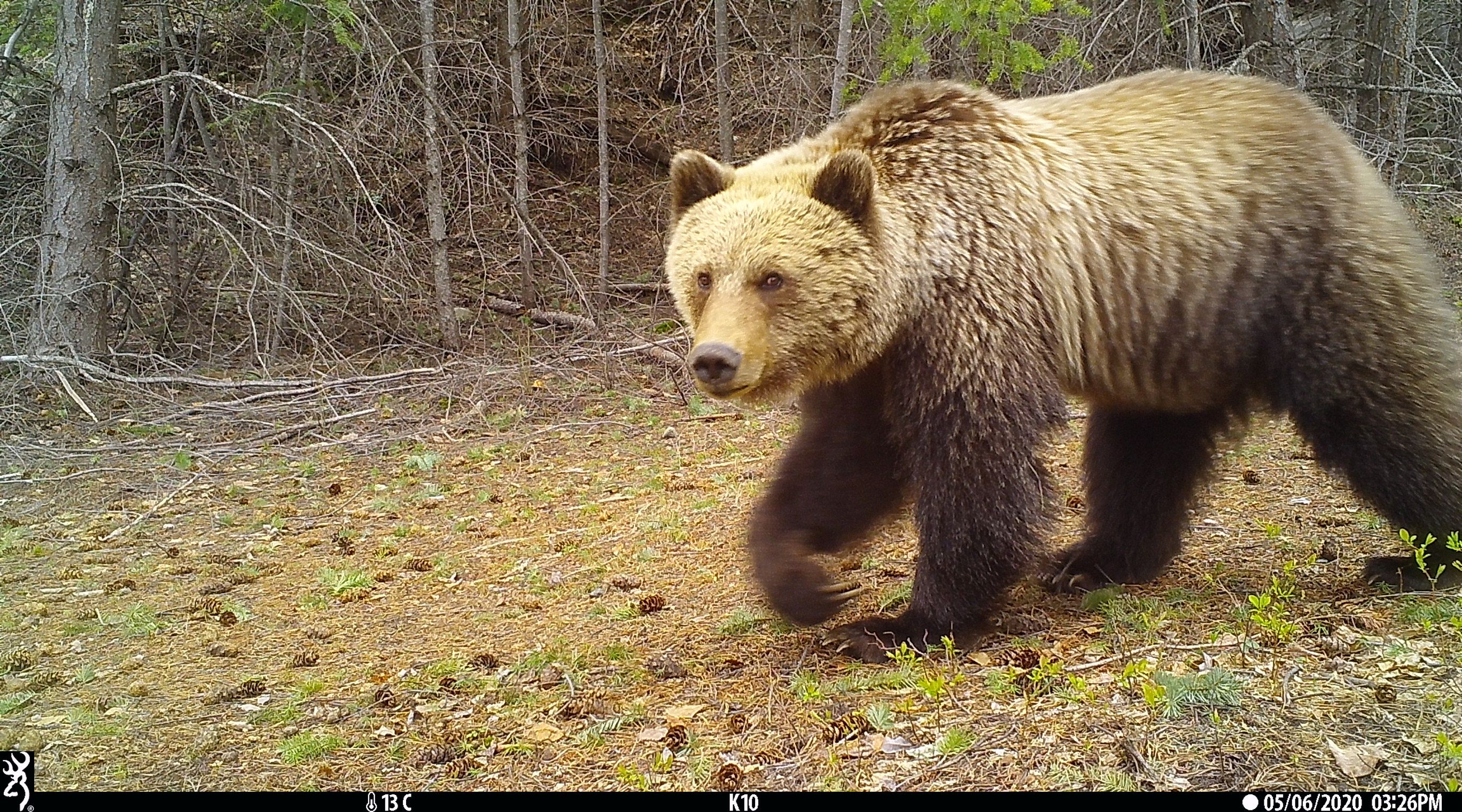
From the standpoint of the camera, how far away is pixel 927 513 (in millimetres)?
4176

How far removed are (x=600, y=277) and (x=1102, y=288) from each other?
936 cm

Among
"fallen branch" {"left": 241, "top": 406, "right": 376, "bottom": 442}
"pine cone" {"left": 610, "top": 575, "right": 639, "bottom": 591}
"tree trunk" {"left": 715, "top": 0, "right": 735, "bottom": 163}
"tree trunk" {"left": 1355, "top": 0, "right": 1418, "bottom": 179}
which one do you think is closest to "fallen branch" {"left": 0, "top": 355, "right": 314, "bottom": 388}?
"fallen branch" {"left": 241, "top": 406, "right": 376, "bottom": 442}

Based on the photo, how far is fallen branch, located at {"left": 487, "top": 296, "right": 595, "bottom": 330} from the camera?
12805 mm

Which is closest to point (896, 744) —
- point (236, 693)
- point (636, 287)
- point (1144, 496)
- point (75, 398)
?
point (1144, 496)

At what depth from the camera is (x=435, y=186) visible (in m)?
11.5

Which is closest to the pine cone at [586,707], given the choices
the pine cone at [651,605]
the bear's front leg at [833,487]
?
the bear's front leg at [833,487]

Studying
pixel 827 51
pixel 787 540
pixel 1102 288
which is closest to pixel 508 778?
pixel 787 540

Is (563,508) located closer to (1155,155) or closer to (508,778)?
(508,778)

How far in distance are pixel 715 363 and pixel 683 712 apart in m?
1.26

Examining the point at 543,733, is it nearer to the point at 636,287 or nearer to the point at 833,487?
the point at 833,487

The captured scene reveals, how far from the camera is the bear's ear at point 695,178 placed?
4.46 meters

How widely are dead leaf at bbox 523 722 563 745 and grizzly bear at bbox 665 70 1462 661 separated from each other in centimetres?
100

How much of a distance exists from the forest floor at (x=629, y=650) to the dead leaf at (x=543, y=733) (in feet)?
0.05

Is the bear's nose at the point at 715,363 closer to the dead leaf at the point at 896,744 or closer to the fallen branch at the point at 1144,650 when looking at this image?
the dead leaf at the point at 896,744
